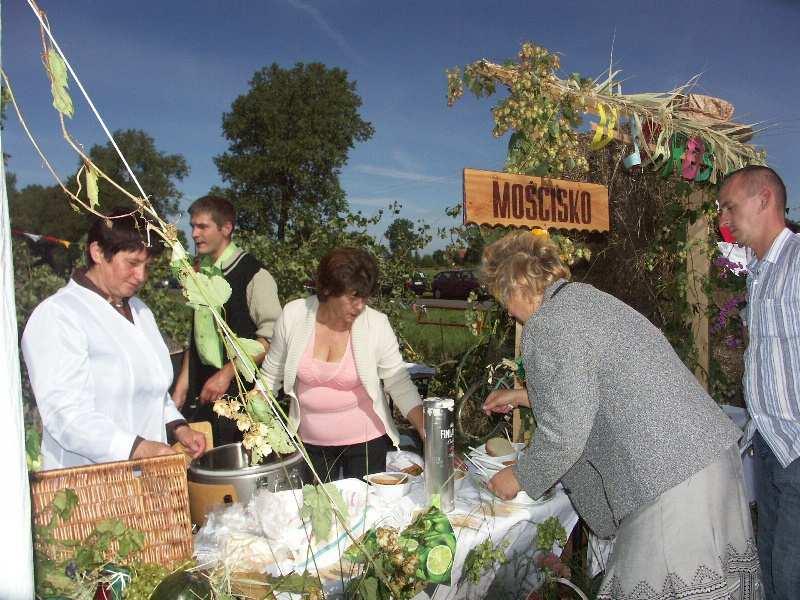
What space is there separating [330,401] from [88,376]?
1129mm

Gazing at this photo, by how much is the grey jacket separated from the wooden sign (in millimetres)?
1123

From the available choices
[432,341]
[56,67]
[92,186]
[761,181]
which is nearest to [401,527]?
[92,186]

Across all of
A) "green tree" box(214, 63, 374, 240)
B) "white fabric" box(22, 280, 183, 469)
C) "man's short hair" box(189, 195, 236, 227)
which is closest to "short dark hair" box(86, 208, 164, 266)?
"white fabric" box(22, 280, 183, 469)

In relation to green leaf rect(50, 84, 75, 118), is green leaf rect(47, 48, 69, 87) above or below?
above

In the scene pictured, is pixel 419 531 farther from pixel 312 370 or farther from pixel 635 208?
pixel 635 208

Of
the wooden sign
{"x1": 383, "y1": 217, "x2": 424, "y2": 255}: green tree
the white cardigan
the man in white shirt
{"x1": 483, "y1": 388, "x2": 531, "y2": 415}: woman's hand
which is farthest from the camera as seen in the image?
{"x1": 383, "y1": 217, "x2": 424, "y2": 255}: green tree

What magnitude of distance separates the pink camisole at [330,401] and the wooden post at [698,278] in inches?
108

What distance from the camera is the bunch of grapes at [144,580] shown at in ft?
3.73

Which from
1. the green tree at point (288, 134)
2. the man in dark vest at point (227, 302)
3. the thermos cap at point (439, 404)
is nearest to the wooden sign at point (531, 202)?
the man in dark vest at point (227, 302)

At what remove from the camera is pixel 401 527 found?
1730mm

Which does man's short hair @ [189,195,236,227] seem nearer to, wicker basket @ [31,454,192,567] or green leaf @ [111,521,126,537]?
wicker basket @ [31,454,192,567]

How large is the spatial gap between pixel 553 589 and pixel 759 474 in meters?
0.89

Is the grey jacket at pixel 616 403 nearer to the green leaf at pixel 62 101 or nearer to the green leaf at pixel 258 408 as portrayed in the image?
the green leaf at pixel 258 408

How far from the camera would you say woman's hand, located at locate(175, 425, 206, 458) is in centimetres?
192
